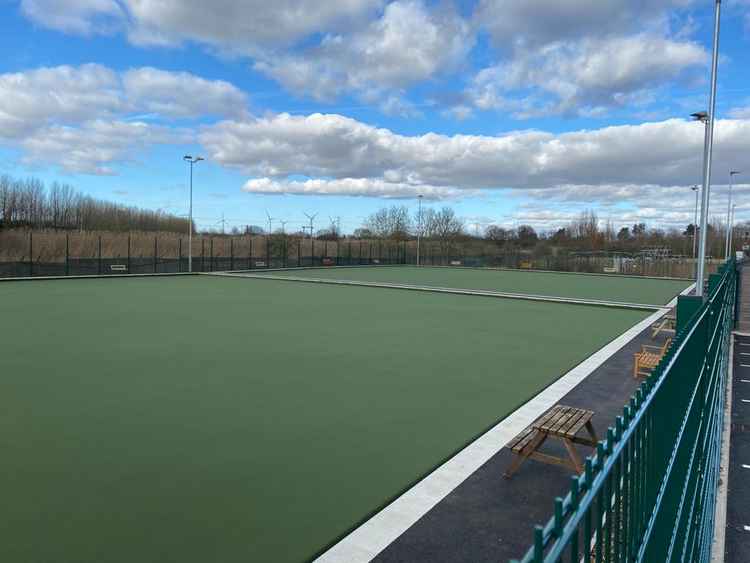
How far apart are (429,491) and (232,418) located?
3187mm

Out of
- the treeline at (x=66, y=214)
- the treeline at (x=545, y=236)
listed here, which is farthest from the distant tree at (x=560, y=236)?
the treeline at (x=66, y=214)

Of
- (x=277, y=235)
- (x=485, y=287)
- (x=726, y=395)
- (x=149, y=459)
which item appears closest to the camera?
(x=149, y=459)

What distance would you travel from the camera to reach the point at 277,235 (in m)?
64.5

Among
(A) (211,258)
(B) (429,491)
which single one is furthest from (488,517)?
(A) (211,258)

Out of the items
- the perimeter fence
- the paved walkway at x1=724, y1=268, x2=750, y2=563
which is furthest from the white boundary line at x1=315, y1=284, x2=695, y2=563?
the perimeter fence

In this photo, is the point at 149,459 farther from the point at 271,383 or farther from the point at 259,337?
the point at 259,337

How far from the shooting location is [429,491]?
5.35m

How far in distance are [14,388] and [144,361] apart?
92.5 inches

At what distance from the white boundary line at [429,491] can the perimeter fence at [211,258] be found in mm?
29290

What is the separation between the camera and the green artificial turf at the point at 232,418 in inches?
185

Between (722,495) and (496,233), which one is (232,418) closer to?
(722,495)

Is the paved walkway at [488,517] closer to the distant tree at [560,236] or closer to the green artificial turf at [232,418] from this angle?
the green artificial turf at [232,418]

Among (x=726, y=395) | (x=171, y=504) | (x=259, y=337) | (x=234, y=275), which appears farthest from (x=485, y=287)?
(x=171, y=504)

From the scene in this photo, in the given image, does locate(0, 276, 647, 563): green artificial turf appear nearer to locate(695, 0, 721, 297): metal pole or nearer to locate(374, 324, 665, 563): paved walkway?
locate(374, 324, 665, 563): paved walkway
